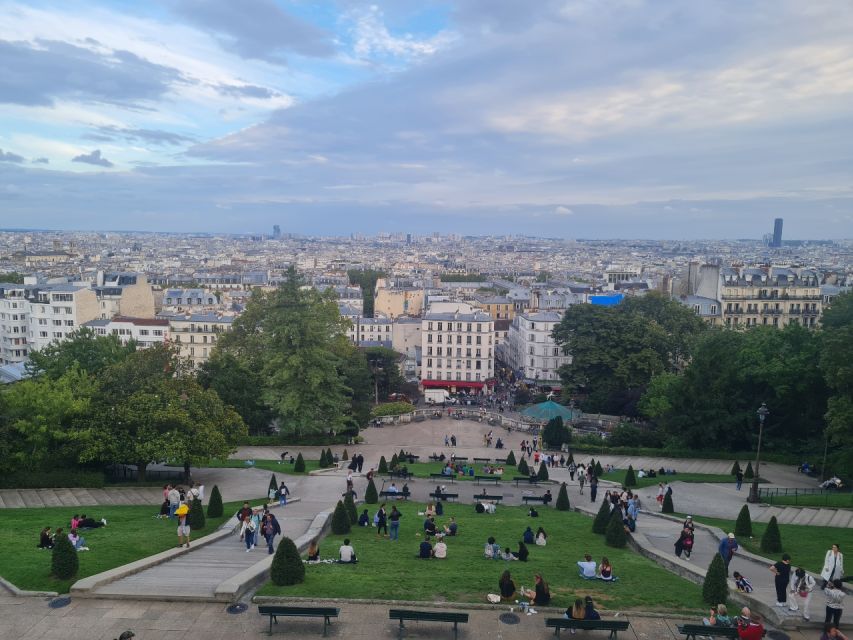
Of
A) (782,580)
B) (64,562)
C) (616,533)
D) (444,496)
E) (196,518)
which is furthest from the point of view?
(444,496)

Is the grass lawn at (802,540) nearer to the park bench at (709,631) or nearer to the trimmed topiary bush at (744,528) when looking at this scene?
the trimmed topiary bush at (744,528)

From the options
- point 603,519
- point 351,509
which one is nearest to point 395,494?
point 351,509

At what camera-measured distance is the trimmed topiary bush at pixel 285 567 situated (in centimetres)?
1548

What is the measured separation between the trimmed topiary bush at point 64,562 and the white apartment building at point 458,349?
59247 millimetres

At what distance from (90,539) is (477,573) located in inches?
467

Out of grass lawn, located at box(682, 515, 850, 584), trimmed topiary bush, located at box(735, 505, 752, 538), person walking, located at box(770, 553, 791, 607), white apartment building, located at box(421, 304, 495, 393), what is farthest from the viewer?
white apartment building, located at box(421, 304, 495, 393)

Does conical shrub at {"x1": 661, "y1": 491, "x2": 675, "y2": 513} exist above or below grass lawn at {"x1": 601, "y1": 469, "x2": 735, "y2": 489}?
above

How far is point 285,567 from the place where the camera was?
1552 centimetres

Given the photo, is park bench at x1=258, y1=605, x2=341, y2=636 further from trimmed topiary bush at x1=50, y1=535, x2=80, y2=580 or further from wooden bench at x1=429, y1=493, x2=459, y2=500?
wooden bench at x1=429, y1=493, x2=459, y2=500

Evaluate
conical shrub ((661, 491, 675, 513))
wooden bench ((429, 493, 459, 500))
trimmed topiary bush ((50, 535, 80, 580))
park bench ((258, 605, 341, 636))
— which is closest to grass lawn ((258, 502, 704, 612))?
park bench ((258, 605, 341, 636))

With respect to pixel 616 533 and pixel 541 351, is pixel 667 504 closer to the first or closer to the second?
pixel 616 533

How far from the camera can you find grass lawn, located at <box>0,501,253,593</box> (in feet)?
53.3

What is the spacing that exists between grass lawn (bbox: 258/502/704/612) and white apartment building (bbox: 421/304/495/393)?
50.7 m

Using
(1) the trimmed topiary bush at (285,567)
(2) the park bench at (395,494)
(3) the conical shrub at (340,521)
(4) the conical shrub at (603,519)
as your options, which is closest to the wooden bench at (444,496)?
(2) the park bench at (395,494)
